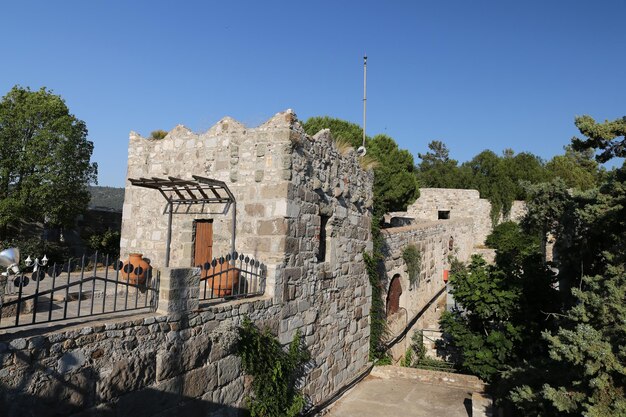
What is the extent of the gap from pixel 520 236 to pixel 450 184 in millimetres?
13786

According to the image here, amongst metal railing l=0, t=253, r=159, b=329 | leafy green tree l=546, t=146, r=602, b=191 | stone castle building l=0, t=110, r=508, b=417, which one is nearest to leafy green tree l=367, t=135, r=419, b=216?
stone castle building l=0, t=110, r=508, b=417

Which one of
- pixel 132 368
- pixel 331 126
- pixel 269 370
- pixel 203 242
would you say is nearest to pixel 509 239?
pixel 331 126

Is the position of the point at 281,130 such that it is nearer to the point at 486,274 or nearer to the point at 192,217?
the point at 192,217

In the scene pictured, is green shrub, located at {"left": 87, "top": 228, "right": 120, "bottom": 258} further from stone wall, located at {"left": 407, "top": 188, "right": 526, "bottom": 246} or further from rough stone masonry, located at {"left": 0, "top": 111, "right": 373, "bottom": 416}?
stone wall, located at {"left": 407, "top": 188, "right": 526, "bottom": 246}

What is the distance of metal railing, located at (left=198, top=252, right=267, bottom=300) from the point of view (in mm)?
5910

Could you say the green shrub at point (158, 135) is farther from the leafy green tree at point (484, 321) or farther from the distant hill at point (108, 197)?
the distant hill at point (108, 197)

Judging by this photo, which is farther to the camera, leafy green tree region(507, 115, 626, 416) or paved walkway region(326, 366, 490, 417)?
paved walkway region(326, 366, 490, 417)

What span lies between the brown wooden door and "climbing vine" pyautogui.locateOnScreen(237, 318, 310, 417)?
192cm

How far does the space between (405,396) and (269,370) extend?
3617mm

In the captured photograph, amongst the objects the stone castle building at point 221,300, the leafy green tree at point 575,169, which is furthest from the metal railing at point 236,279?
the leafy green tree at point 575,169

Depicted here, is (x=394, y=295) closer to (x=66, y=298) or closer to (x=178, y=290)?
(x=178, y=290)

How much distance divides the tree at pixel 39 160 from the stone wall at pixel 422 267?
33.7 ft

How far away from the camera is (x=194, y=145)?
7.74 m

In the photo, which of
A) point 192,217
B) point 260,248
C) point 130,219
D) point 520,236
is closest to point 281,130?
point 260,248
